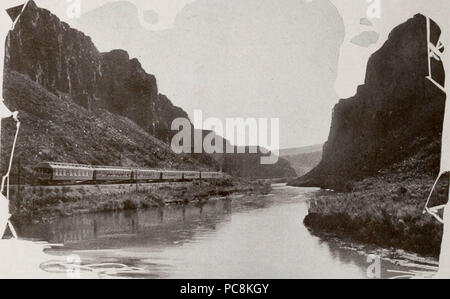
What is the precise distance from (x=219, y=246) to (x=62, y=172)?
4.09m

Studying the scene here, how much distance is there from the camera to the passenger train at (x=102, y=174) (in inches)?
355

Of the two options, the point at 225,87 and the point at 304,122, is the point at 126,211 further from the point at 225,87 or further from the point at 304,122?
the point at 304,122

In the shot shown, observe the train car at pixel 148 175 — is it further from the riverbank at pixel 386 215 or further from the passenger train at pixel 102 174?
the riverbank at pixel 386 215

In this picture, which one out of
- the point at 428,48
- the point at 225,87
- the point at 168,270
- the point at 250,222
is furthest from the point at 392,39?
the point at 168,270

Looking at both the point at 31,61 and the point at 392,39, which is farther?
the point at 31,61

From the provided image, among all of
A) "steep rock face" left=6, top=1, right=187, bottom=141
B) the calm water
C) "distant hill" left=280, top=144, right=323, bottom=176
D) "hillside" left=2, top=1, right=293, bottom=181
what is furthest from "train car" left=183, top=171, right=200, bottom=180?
"distant hill" left=280, top=144, right=323, bottom=176

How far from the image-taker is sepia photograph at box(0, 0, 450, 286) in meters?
7.78

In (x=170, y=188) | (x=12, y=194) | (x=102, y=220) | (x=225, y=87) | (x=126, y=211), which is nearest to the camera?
(x=12, y=194)

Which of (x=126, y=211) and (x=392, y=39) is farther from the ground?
(x=392, y=39)

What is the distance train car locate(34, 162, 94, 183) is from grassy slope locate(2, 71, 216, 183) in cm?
17

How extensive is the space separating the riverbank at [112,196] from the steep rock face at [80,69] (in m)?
2.02
